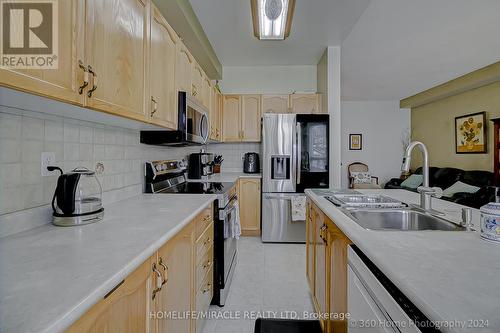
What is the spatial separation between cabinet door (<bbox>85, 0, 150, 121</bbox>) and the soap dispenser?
1.50 metres

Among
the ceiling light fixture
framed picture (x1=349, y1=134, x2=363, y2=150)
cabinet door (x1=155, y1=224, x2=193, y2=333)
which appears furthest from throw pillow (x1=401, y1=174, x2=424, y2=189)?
cabinet door (x1=155, y1=224, x2=193, y2=333)

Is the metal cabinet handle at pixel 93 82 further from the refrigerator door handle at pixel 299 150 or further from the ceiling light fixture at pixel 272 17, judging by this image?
the refrigerator door handle at pixel 299 150

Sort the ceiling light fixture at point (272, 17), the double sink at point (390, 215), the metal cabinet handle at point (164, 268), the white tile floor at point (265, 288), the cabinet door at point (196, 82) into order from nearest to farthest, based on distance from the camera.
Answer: the metal cabinet handle at point (164, 268)
the double sink at point (390, 215)
the white tile floor at point (265, 288)
the ceiling light fixture at point (272, 17)
the cabinet door at point (196, 82)

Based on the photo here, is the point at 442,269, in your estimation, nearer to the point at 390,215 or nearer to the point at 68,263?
the point at 390,215

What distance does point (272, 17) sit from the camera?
2342mm

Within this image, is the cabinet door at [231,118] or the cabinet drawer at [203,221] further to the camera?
the cabinet door at [231,118]

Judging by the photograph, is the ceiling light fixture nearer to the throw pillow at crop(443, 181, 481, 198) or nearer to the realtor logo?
the realtor logo

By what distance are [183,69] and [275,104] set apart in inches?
83.4

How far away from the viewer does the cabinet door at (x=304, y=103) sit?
3.87 meters

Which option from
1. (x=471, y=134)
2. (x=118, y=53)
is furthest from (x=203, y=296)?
(x=471, y=134)

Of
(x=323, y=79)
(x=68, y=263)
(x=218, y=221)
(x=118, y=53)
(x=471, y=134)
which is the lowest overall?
(x=218, y=221)

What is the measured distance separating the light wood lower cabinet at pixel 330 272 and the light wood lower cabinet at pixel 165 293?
0.74 meters

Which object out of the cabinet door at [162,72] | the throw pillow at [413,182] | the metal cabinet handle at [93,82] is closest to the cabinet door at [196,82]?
the cabinet door at [162,72]

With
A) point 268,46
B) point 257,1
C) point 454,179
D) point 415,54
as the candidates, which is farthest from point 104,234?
point 454,179
